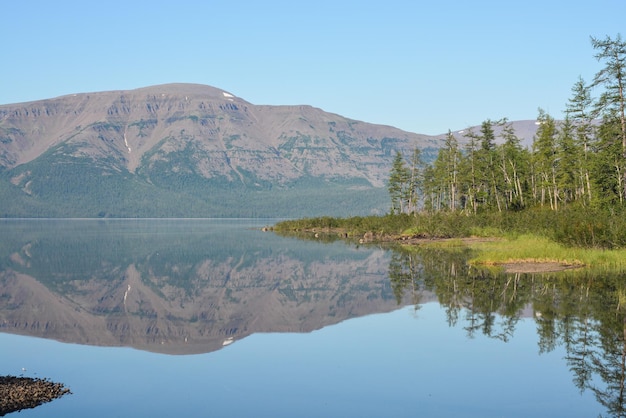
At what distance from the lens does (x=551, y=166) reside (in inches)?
3435

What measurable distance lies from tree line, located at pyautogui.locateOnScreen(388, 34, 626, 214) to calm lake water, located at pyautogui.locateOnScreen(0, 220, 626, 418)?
2230 centimetres

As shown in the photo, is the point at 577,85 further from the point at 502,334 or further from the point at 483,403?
the point at 483,403

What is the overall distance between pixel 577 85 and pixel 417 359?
223ft

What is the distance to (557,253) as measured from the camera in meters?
40.5

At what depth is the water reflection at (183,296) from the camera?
83.0 feet

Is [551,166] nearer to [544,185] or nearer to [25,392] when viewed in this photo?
[544,185]

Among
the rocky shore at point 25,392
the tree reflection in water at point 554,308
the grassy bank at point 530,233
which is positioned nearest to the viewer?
the rocky shore at point 25,392

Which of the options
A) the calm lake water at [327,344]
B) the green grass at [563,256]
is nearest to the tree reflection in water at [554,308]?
the calm lake water at [327,344]

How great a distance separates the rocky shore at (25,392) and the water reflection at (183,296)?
5.30 meters

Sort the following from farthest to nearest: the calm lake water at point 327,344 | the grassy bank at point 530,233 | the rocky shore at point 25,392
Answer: the grassy bank at point 530,233 → the calm lake water at point 327,344 → the rocky shore at point 25,392

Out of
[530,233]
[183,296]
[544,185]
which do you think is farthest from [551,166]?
[183,296]

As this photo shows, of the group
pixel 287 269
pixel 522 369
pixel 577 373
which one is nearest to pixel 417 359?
pixel 522 369

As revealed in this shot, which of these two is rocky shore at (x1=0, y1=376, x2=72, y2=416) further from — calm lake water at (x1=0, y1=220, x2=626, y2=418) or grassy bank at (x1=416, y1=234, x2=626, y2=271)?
grassy bank at (x1=416, y1=234, x2=626, y2=271)

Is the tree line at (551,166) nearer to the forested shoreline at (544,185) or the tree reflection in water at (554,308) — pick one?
the forested shoreline at (544,185)
